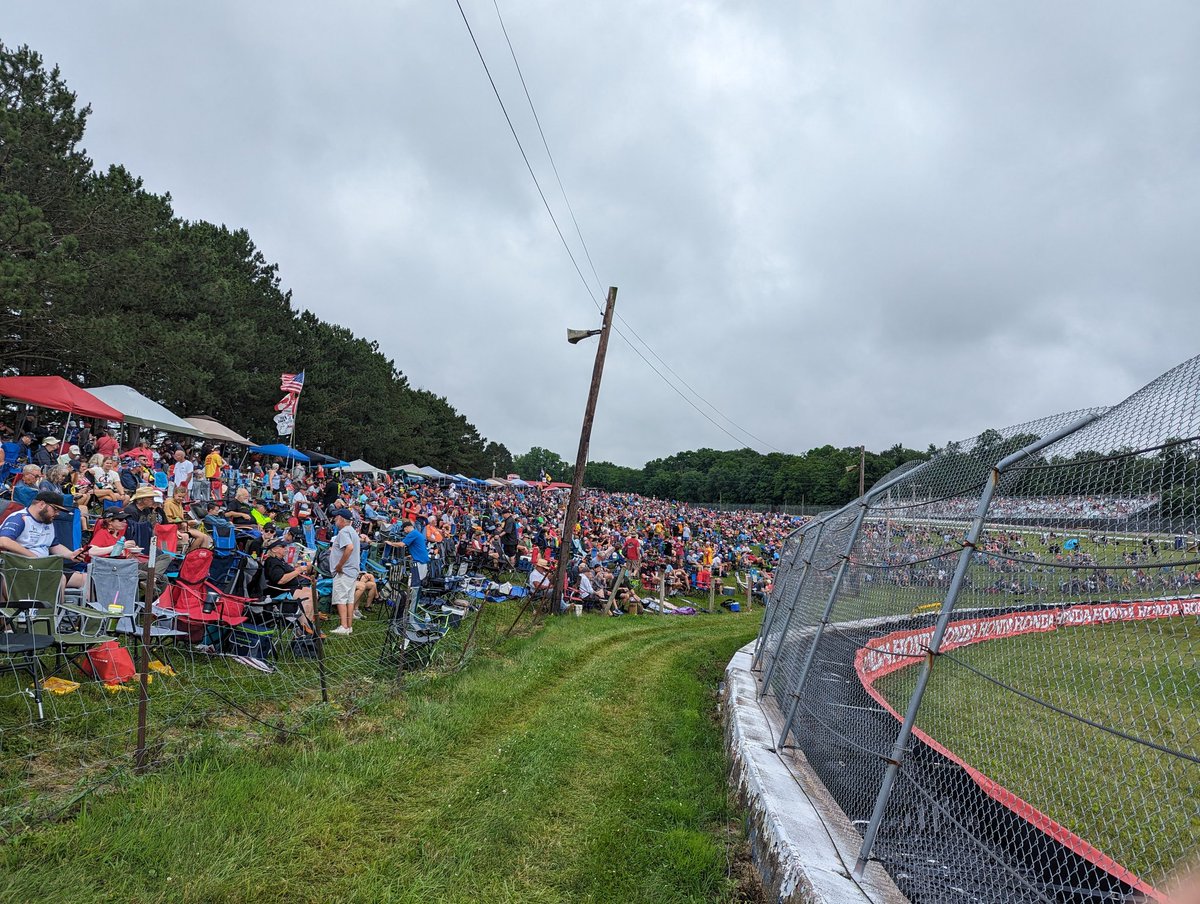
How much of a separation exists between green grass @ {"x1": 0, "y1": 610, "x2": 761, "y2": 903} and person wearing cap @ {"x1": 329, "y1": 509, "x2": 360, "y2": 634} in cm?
223

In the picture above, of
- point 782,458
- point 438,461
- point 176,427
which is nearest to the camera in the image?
point 176,427

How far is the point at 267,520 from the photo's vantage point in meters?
12.4

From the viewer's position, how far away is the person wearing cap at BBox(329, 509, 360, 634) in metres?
8.20

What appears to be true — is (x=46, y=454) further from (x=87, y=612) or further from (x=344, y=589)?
(x=87, y=612)

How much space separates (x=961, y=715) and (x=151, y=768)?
6900 millimetres

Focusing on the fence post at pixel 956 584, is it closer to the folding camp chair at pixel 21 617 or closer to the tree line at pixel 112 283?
the folding camp chair at pixel 21 617

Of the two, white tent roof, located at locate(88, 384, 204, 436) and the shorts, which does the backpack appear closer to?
the shorts

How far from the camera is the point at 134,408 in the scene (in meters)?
16.2

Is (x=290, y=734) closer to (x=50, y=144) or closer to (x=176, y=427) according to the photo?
(x=176, y=427)

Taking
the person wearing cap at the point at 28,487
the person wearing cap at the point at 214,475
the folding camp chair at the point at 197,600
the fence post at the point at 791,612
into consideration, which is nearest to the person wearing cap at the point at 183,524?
the folding camp chair at the point at 197,600

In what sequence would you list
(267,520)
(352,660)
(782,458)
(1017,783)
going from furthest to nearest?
(782,458) → (267,520) → (352,660) → (1017,783)

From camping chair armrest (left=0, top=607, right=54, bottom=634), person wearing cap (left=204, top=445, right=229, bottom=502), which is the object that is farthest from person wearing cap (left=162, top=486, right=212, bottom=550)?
person wearing cap (left=204, top=445, right=229, bottom=502)

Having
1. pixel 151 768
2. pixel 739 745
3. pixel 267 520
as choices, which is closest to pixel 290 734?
pixel 151 768

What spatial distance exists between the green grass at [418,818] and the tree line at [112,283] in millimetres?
15812
